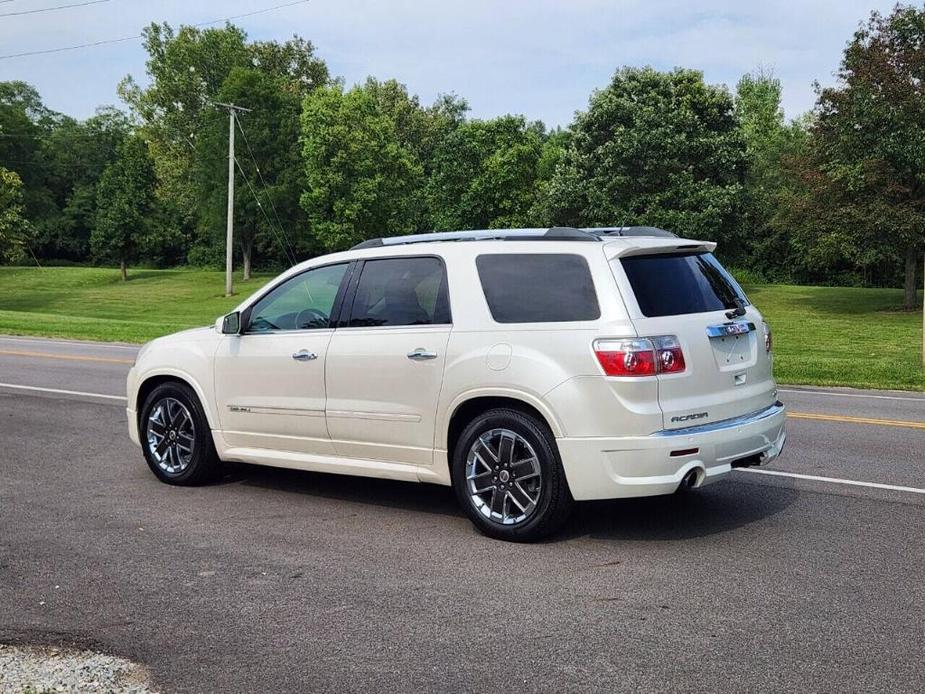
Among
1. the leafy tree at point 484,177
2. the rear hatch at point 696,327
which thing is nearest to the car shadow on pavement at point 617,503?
the rear hatch at point 696,327

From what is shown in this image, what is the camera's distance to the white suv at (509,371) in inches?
226

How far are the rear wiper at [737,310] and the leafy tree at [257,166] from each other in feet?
189

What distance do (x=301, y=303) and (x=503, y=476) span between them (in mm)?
2182

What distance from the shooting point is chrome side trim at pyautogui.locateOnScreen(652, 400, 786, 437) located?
18.8 feet

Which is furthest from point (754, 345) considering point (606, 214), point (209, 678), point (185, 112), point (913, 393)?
point (185, 112)

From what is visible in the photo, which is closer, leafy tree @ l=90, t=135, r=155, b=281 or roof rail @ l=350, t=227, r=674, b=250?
roof rail @ l=350, t=227, r=674, b=250

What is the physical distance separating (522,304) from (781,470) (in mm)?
3277

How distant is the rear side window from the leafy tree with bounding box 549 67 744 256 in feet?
124

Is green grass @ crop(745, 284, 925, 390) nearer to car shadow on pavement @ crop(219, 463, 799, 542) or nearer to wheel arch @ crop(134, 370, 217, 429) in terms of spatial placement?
car shadow on pavement @ crop(219, 463, 799, 542)

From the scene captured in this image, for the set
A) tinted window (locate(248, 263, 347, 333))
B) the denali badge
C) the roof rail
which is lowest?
the denali badge

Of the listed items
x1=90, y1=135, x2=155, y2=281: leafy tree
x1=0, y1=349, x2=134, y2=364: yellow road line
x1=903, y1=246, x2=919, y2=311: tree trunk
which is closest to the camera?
x1=0, y1=349, x2=134, y2=364: yellow road line

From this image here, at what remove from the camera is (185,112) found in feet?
266

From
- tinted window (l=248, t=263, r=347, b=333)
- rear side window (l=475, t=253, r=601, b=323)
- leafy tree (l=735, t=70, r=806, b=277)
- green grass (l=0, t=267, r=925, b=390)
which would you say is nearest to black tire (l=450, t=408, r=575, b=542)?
rear side window (l=475, t=253, r=601, b=323)

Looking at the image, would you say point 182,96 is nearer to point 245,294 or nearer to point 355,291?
point 245,294
